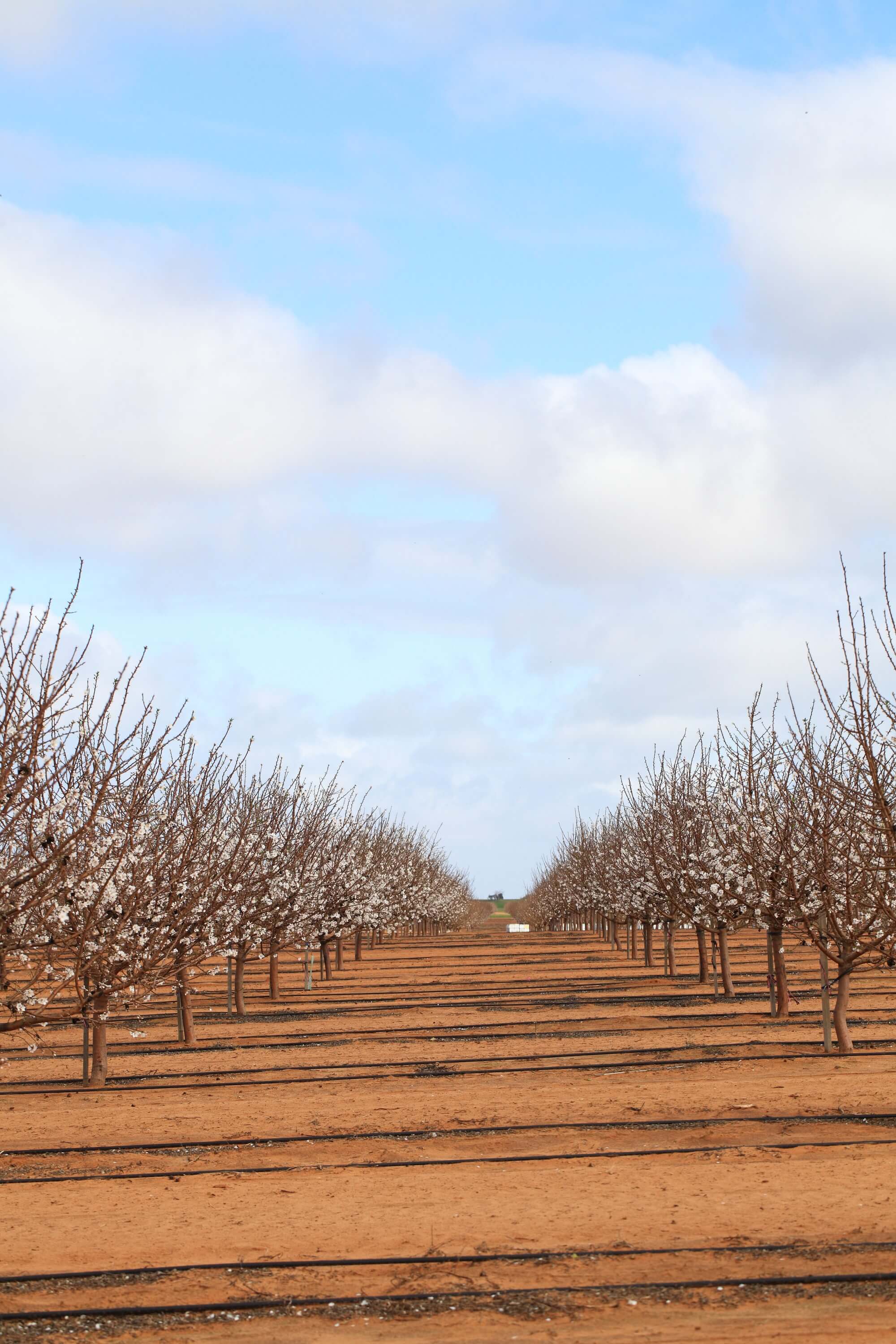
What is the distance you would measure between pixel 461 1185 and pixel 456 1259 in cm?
235

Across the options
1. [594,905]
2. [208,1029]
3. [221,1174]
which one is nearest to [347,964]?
[594,905]

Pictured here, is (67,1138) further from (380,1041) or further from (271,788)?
(271,788)

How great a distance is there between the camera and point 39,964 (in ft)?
35.9

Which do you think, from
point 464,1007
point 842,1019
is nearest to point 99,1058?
point 464,1007

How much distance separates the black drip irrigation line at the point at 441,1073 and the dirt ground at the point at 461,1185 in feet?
0.24

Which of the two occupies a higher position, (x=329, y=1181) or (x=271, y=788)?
(x=271, y=788)

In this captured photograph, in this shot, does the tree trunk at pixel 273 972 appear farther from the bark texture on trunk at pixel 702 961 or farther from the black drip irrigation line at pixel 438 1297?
the black drip irrigation line at pixel 438 1297

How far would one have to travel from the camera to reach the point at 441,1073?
17.5m

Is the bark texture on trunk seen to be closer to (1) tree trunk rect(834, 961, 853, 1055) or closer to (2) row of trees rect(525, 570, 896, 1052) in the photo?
(2) row of trees rect(525, 570, 896, 1052)

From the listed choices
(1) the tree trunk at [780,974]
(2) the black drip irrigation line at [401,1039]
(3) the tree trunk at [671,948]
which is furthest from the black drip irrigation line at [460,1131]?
(3) the tree trunk at [671,948]

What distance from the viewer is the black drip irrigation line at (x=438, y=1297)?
8.12 meters

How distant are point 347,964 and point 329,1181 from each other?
32.5 m

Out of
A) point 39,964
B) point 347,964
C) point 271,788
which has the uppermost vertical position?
point 271,788

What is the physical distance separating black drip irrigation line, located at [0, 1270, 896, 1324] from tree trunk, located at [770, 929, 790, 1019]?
13195 mm
